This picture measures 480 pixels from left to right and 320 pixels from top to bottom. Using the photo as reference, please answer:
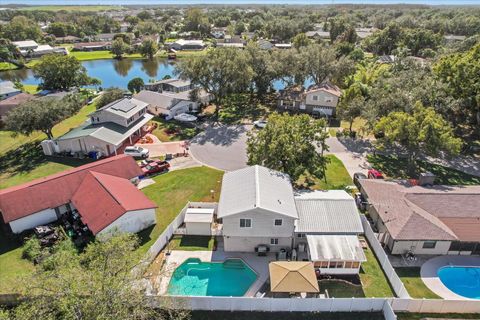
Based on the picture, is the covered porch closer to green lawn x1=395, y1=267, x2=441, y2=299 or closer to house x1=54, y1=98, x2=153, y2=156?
green lawn x1=395, y1=267, x2=441, y2=299

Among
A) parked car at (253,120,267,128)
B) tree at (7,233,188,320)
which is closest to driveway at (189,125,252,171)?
parked car at (253,120,267,128)

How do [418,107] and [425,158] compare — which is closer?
[418,107]

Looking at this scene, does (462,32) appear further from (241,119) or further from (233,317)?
(233,317)

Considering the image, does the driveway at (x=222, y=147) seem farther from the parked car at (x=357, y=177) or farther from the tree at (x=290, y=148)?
the parked car at (x=357, y=177)

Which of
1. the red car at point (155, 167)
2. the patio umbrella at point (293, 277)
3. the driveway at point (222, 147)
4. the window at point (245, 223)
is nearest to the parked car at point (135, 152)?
the red car at point (155, 167)

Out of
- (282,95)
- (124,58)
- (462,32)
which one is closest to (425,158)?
(282,95)
